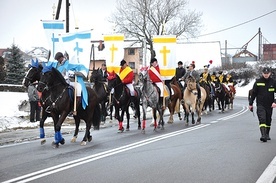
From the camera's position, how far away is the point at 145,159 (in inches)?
376

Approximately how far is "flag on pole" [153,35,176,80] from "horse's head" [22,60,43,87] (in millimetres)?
6540

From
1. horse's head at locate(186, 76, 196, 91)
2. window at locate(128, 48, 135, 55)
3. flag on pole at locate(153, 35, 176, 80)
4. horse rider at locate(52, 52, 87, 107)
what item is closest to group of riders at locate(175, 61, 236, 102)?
horse's head at locate(186, 76, 196, 91)

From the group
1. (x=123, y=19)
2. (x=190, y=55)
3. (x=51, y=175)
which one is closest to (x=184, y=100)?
(x=51, y=175)

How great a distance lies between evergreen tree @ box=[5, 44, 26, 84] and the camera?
151 ft

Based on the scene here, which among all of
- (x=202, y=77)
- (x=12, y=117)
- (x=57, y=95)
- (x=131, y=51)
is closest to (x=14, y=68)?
(x=202, y=77)

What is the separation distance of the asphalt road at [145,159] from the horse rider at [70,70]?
1.58 m

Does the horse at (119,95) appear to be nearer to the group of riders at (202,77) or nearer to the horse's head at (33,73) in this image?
the group of riders at (202,77)

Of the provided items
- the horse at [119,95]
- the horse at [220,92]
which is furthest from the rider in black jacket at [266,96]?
the horse at [220,92]

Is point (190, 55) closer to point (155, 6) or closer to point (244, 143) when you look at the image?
→ point (155, 6)

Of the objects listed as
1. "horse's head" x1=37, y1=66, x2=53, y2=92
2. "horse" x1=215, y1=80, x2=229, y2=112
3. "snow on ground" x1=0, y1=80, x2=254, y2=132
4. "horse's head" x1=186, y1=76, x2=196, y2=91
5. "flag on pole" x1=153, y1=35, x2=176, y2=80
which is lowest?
"snow on ground" x1=0, y1=80, x2=254, y2=132

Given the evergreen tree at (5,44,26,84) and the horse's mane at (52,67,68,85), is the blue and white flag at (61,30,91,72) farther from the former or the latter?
the evergreen tree at (5,44,26,84)

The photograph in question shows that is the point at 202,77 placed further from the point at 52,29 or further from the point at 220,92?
the point at 52,29

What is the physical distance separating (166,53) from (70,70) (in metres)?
6.44

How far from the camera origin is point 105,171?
27.2 feet
